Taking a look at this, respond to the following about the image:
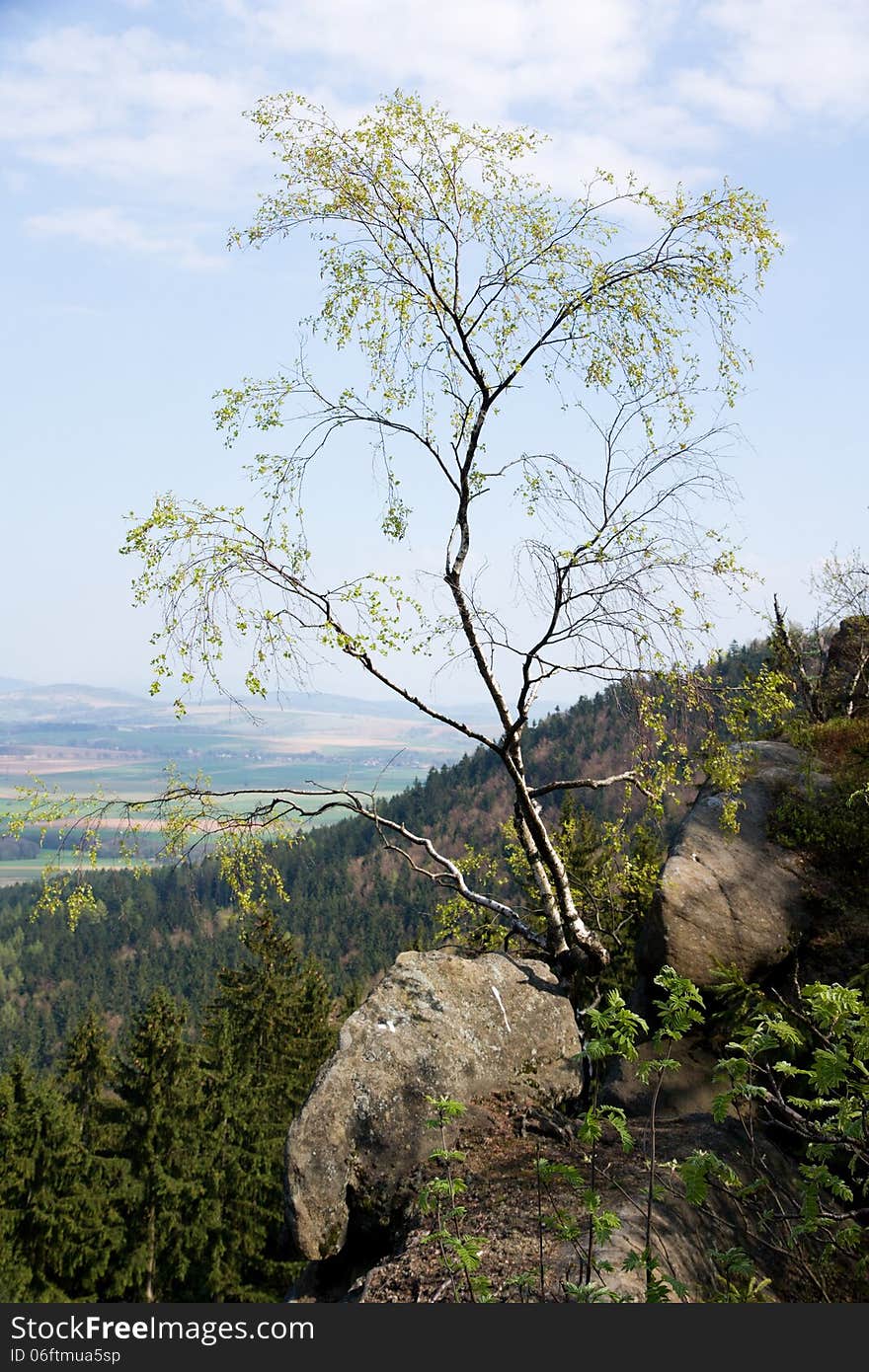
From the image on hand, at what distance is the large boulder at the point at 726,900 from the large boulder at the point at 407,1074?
1.77 meters

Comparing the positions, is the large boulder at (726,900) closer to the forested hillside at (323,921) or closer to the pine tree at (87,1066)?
the pine tree at (87,1066)

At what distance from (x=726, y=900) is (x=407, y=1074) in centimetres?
526

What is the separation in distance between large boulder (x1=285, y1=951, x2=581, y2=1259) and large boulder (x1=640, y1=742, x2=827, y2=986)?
1.77 meters

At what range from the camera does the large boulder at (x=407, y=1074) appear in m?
9.10

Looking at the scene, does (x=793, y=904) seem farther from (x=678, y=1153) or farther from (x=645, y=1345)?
(x=645, y=1345)

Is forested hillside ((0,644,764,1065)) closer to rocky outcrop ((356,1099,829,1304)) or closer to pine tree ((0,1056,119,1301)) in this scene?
pine tree ((0,1056,119,1301))

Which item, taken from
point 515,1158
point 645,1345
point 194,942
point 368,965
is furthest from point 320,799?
point 194,942

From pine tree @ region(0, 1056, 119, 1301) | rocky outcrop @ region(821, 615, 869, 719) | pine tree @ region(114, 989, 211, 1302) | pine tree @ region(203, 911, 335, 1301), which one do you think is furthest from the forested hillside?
rocky outcrop @ region(821, 615, 869, 719)

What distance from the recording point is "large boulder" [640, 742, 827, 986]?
12227 mm

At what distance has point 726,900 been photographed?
1270cm

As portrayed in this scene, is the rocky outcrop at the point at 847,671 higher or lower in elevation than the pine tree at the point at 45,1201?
higher

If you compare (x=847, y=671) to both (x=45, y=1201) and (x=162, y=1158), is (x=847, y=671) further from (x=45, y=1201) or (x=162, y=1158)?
(x=162, y=1158)

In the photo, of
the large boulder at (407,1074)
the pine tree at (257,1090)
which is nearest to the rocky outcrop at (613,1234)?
the large boulder at (407,1074)

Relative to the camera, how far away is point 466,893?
13305 mm
